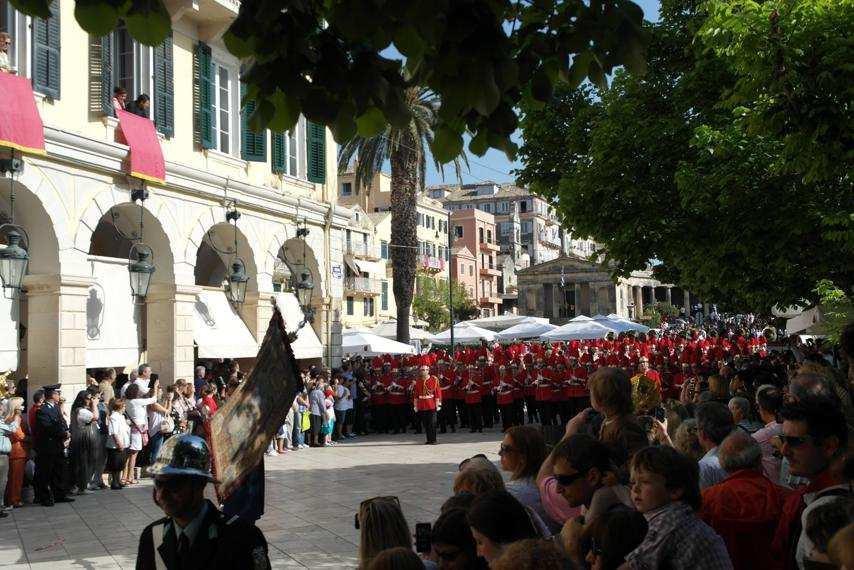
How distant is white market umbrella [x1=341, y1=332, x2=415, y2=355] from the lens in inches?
1025

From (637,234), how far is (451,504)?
11.6 meters

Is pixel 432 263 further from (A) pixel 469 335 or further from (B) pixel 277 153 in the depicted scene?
(B) pixel 277 153

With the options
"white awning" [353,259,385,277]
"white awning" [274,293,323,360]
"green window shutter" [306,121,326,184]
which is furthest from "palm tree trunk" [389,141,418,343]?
"white awning" [353,259,385,277]

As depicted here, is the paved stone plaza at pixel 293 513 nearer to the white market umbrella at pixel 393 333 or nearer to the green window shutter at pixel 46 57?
the green window shutter at pixel 46 57

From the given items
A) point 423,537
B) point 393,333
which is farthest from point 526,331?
point 423,537

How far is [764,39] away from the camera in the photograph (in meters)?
8.08

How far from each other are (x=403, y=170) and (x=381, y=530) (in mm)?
25003

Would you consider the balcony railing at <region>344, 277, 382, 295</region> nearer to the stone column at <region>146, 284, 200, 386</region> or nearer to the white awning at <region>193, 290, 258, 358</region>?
the white awning at <region>193, 290, 258, 358</region>

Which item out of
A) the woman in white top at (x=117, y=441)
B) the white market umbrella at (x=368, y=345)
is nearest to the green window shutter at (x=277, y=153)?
the white market umbrella at (x=368, y=345)

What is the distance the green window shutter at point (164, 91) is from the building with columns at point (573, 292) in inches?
3464

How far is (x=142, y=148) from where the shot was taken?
16.9 metres

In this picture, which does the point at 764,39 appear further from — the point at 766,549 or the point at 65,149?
the point at 65,149

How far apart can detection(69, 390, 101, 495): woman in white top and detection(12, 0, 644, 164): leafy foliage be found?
10.4m

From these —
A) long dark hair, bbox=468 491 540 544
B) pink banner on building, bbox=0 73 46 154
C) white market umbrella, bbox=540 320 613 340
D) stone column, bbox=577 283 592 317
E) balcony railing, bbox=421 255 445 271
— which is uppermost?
balcony railing, bbox=421 255 445 271
